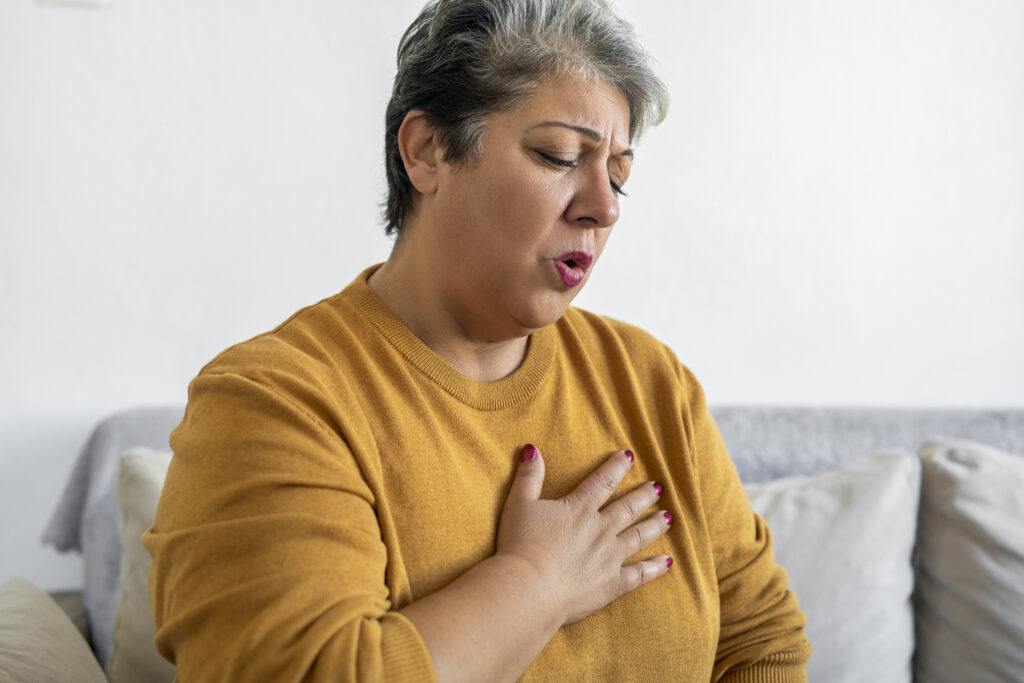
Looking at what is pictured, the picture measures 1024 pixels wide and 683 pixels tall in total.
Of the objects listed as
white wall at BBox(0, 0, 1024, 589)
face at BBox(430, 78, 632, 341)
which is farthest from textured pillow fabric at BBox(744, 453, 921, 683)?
face at BBox(430, 78, 632, 341)

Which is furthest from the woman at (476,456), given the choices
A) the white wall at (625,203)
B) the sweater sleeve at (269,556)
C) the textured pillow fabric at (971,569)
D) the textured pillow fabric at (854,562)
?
the white wall at (625,203)

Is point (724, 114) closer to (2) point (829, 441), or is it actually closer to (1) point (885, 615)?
(2) point (829, 441)

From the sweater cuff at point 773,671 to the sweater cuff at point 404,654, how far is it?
1.85 ft

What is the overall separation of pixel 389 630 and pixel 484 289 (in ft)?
1.29

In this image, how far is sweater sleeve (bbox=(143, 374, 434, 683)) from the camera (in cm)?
74

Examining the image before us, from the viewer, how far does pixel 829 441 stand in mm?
1795

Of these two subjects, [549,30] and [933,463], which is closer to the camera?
[549,30]

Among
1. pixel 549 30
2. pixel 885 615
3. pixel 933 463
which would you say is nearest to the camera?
pixel 549 30

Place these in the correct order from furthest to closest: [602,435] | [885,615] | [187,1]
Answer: [187,1]
[885,615]
[602,435]

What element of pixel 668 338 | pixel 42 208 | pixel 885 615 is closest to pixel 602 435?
pixel 885 615

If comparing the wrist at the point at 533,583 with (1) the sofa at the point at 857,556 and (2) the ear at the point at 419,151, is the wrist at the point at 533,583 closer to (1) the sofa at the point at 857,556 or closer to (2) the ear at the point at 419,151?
(2) the ear at the point at 419,151

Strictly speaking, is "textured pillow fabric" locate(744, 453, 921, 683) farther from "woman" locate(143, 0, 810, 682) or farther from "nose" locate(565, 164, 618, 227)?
"nose" locate(565, 164, 618, 227)

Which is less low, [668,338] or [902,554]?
[668,338]

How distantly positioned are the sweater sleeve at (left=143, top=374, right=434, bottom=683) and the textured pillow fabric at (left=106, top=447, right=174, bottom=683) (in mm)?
579
